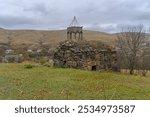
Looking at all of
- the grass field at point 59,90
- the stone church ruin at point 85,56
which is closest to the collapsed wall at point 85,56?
the stone church ruin at point 85,56

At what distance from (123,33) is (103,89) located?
88.7ft

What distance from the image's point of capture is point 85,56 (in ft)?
72.9

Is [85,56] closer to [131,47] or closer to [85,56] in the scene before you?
[85,56]

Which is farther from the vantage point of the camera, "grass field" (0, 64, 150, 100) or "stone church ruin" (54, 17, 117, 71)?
"stone church ruin" (54, 17, 117, 71)

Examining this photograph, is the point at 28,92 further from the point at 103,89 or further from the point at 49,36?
the point at 49,36

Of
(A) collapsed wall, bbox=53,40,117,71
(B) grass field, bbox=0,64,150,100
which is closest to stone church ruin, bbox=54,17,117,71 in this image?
(A) collapsed wall, bbox=53,40,117,71

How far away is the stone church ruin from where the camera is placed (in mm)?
22234

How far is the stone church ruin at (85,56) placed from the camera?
22.2 m

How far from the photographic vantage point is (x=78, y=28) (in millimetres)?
25703

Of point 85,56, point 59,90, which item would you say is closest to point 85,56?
point 85,56

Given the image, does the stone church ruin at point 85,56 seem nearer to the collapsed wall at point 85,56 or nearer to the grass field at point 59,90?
the collapsed wall at point 85,56

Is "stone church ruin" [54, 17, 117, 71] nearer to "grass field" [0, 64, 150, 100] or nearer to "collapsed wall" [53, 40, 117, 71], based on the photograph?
"collapsed wall" [53, 40, 117, 71]

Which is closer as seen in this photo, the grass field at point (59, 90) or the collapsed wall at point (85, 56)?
the grass field at point (59, 90)

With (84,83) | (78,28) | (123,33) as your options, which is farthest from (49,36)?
(84,83)
